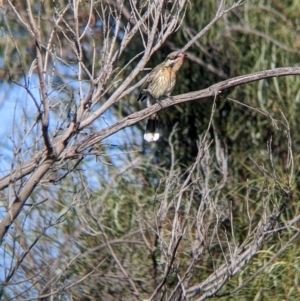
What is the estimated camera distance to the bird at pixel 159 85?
5789 mm

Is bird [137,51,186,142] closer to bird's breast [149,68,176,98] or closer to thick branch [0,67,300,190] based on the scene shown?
bird's breast [149,68,176,98]

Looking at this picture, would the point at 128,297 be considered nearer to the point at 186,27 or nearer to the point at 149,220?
the point at 149,220

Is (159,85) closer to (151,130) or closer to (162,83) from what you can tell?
(162,83)

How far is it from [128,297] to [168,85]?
1276 mm

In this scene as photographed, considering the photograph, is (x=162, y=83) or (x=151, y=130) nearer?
(x=162, y=83)

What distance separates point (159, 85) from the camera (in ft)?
19.1

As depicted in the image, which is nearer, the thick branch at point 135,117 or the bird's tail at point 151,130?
the thick branch at point 135,117

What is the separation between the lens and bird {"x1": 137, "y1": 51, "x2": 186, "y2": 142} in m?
5.79

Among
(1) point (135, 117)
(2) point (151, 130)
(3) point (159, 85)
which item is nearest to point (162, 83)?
(3) point (159, 85)

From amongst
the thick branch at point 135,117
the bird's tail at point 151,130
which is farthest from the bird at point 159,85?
the thick branch at point 135,117

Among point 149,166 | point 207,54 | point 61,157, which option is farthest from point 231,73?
point 61,157

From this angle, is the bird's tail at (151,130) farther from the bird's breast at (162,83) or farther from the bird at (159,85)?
the bird's breast at (162,83)

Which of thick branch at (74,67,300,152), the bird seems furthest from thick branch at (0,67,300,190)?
the bird

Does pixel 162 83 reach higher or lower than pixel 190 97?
lower
